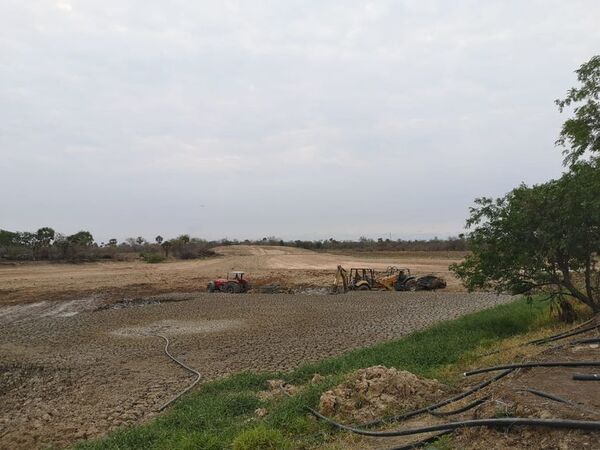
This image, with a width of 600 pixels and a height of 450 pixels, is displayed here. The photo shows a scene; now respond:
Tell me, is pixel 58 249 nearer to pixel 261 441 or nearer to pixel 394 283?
Result: pixel 394 283

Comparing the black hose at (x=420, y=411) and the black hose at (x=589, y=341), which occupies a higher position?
the black hose at (x=589, y=341)

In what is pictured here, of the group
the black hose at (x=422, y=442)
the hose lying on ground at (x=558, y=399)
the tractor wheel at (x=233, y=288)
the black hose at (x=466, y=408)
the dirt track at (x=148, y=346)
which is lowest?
the dirt track at (x=148, y=346)

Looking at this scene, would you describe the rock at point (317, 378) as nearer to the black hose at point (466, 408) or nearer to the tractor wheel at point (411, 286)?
the black hose at point (466, 408)

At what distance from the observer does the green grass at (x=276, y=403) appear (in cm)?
575

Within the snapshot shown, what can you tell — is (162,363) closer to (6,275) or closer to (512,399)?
(512,399)

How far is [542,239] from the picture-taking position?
1155cm

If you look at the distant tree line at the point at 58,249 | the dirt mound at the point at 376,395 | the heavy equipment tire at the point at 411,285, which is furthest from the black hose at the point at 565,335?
the distant tree line at the point at 58,249

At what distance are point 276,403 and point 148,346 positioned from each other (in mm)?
8209

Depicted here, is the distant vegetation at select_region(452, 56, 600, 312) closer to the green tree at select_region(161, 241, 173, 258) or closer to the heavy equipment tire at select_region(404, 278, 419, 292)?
the heavy equipment tire at select_region(404, 278, 419, 292)

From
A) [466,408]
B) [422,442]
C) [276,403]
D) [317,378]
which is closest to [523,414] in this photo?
[466,408]

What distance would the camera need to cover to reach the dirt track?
8945mm

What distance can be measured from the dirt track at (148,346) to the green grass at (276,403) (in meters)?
1.40

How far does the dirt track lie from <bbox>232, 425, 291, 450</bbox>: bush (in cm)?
383

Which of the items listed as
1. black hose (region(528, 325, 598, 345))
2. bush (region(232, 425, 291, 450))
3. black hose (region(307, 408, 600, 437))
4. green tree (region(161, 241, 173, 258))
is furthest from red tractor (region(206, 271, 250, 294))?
green tree (region(161, 241, 173, 258))
